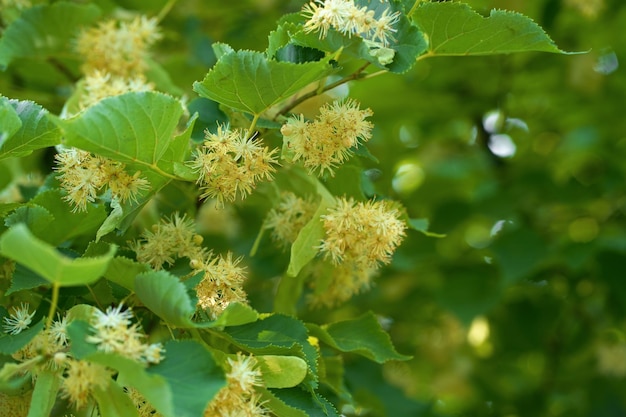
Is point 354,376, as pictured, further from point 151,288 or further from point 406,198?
point 151,288

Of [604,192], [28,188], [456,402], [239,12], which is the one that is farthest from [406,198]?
[28,188]

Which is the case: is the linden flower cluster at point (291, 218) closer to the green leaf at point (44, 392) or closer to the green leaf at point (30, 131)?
the green leaf at point (30, 131)

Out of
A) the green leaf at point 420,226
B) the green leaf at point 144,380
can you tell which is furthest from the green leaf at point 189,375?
the green leaf at point 420,226

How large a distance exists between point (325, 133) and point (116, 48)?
0.97 meters

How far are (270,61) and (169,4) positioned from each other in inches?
53.7

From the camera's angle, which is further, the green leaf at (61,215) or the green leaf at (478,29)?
the green leaf at (61,215)

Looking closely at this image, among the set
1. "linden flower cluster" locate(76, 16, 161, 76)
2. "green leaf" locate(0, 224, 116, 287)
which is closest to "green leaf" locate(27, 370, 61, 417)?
"green leaf" locate(0, 224, 116, 287)

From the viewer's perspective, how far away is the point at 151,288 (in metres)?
1.29

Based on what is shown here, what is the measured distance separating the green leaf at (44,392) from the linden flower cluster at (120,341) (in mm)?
124

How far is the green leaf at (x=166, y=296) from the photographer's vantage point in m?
1.25

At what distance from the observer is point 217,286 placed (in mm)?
1437

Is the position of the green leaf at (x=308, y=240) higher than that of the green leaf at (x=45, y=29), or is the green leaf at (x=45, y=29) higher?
the green leaf at (x=45, y=29)

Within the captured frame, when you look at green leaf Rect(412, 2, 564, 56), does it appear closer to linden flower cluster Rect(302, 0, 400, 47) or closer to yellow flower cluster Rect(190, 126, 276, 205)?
linden flower cluster Rect(302, 0, 400, 47)

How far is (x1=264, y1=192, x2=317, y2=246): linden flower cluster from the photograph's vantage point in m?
1.75
